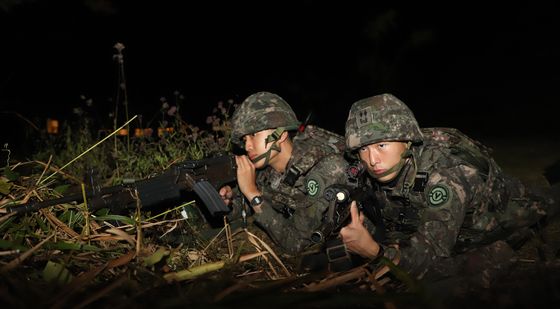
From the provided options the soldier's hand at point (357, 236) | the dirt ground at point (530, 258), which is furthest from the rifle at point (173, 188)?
the dirt ground at point (530, 258)

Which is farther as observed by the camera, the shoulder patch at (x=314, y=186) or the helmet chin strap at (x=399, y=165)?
the shoulder patch at (x=314, y=186)

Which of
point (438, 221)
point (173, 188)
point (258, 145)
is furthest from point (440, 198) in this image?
point (173, 188)

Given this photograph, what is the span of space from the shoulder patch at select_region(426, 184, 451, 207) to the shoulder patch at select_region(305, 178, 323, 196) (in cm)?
84

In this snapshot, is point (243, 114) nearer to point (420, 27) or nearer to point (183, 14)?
point (183, 14)

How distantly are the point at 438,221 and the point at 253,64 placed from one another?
8585mm

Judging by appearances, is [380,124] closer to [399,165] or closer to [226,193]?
[399,165]

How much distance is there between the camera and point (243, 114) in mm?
4387

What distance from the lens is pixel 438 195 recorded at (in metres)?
3.40

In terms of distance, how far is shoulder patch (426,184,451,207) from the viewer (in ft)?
11.1

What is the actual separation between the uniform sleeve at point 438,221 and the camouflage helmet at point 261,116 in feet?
4.16

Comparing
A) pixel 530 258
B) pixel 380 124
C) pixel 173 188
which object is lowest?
pixel 530 258

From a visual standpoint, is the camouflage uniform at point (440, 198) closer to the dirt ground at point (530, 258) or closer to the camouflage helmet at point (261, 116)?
the dirt ground at point (530, 258)

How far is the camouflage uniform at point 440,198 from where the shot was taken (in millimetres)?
3311

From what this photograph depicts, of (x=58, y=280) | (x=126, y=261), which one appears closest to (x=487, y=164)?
(x=126, y=261)
